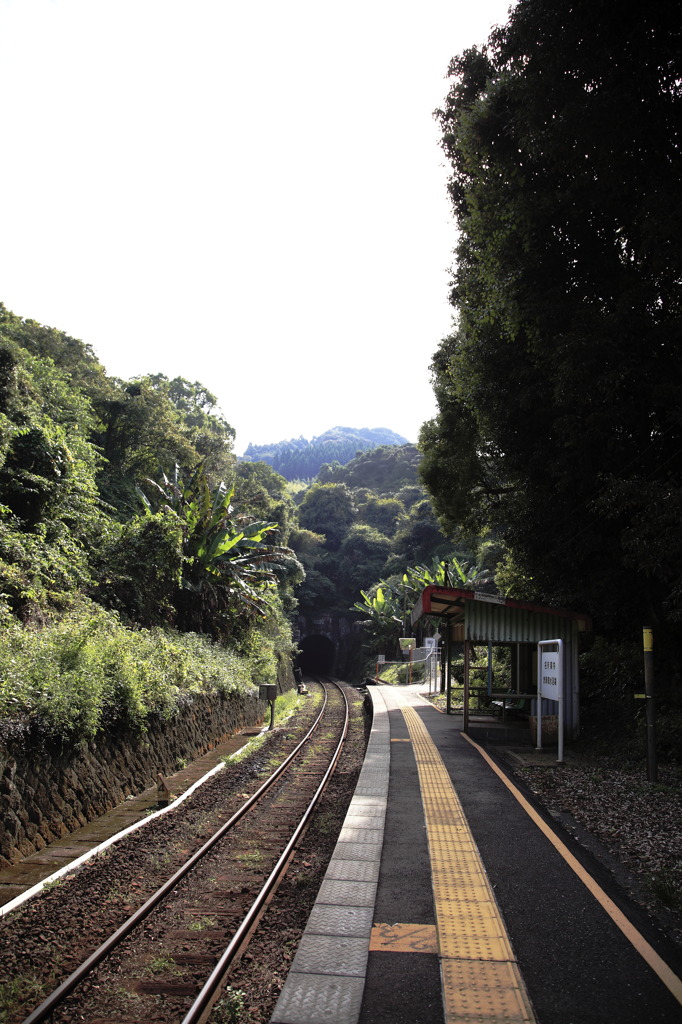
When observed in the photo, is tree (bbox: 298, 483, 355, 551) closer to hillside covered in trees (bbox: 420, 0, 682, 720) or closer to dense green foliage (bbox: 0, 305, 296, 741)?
dense green foliage (bbox: 0, 305, 296, 741)

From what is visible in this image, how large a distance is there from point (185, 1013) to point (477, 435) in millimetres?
12861

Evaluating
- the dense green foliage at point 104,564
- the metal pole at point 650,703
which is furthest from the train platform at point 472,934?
the dense green foliage at point 104,564

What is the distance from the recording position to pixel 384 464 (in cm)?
9669

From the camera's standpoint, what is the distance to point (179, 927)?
5.34m

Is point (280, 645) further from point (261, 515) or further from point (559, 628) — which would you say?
point (559, 628)

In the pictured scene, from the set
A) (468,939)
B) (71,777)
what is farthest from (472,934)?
(71,777)

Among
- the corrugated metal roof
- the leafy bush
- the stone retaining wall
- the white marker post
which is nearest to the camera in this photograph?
the stone retaining wall

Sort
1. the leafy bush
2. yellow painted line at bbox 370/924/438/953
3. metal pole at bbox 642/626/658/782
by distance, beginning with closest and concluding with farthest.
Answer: yellow painted line at bbox 370/924/438/953
the leafy bush
metal pole at bbox 642/626/658/782

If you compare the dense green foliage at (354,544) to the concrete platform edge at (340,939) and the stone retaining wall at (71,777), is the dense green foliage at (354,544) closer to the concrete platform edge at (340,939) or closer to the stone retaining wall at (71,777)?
the stone retaining wall at (71,777)

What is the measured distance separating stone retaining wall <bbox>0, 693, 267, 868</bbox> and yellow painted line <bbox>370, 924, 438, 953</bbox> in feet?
14.6

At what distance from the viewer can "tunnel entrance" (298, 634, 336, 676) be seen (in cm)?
5631

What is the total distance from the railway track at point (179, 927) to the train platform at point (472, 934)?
0.90 m

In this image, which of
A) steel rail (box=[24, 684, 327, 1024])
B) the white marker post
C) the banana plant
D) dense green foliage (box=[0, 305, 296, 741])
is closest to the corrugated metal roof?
the white marker post

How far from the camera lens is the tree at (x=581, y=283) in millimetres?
7363
